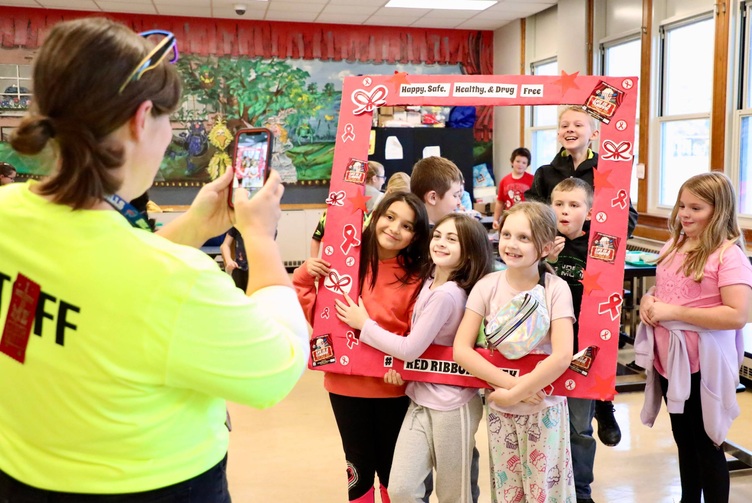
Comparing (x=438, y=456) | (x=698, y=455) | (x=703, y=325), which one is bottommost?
(x=698, y=455)

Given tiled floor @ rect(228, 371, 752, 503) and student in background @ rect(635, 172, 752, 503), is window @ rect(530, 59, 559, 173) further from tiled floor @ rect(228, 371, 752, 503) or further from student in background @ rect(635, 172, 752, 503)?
student in background @ rect(635, 172, 752, 503)

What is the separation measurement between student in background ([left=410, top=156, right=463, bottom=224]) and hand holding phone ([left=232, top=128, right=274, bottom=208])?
1370mm

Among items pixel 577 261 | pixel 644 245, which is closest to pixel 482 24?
pixel 644 245

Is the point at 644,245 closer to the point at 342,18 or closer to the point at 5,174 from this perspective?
the point at 342,18

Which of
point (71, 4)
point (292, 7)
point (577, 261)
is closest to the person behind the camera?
point (577, 261)

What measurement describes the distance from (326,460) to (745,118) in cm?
407

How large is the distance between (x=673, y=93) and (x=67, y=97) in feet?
20.5

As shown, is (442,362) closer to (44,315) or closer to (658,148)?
(44,315)

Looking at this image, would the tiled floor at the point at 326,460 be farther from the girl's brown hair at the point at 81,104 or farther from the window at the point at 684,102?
the window at the point at 684,102

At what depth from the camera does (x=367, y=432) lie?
92.9 inches

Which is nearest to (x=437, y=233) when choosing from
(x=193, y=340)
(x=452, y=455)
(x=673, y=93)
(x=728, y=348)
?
(x=452, y=455)

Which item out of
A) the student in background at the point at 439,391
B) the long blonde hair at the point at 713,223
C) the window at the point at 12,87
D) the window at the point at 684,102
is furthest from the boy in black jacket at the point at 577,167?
the window at the point at 12,87

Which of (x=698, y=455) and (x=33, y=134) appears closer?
(x=33, y=134)

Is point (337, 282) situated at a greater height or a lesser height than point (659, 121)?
lesser
